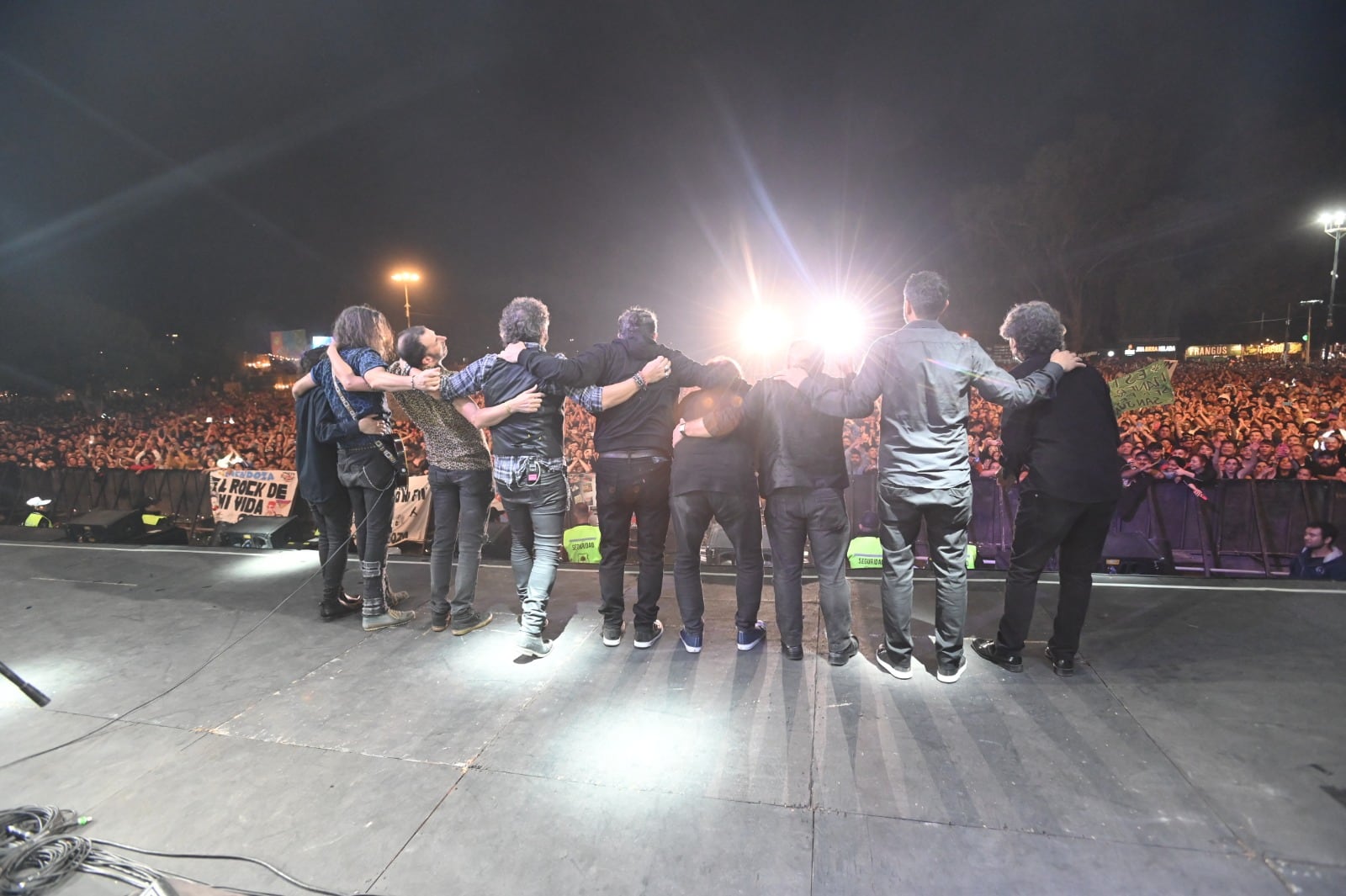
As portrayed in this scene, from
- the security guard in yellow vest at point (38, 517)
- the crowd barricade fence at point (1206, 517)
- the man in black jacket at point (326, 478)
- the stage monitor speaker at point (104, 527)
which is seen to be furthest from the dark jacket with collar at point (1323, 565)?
the security guard in yellow vest at point (38, 517)

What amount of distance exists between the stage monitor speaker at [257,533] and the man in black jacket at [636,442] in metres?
4.30

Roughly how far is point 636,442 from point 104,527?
7.15 metres

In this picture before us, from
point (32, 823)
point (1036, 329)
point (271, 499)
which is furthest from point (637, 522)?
point (271, 499)

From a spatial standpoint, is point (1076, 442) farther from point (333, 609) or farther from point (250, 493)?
point (250, 493)

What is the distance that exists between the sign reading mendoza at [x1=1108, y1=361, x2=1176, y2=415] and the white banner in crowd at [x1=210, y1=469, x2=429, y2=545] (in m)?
7.32

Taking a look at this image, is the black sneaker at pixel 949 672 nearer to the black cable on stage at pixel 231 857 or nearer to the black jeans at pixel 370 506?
the black cable on stage at pixel 231 857

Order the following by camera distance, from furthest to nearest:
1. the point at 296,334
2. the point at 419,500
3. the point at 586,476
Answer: the point at 296,334, the point at 586,476, the point at 419,500

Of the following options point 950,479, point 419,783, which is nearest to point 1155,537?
point 950,479

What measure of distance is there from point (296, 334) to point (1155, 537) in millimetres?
50415

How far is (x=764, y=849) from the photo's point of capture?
1923 mm

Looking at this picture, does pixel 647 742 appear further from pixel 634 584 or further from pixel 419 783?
pixel 634 584

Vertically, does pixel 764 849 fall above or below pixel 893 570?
below

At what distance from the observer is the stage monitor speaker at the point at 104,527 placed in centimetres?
684

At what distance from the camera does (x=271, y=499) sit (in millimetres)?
8766
